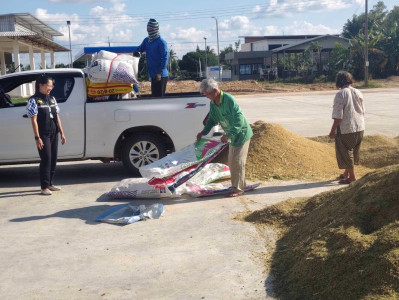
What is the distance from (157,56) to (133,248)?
554cm

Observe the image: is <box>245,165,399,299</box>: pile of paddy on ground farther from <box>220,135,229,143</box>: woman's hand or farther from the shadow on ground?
the shadow on ground

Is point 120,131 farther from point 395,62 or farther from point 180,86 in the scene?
point 395,62

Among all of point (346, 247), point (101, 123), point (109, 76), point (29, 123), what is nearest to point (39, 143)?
point (29, 123)

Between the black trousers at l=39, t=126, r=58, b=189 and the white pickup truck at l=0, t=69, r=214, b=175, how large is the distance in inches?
24.2

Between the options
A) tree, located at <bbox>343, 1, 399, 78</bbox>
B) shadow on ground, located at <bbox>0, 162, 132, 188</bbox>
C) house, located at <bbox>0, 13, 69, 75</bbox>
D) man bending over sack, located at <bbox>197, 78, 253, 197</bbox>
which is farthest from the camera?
tree, located at <bbox>343, 1, 399, 78</bbox>

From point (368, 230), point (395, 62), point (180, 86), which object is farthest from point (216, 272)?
point (395, 62)

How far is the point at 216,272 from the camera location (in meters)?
4.85

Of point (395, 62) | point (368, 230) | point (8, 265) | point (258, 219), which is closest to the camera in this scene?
point (368, 230)

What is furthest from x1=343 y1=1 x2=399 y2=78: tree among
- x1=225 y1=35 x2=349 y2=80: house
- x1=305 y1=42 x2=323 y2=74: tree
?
x1=225 y1=35 x2=349 y2=80: house

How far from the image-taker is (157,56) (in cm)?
1034

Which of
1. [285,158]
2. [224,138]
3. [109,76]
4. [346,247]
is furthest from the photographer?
[285,158]

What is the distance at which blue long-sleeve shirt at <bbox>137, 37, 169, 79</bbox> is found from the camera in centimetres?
1028

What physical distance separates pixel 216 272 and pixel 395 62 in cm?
5860

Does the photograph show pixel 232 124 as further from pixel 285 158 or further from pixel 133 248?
pixel 133 248
